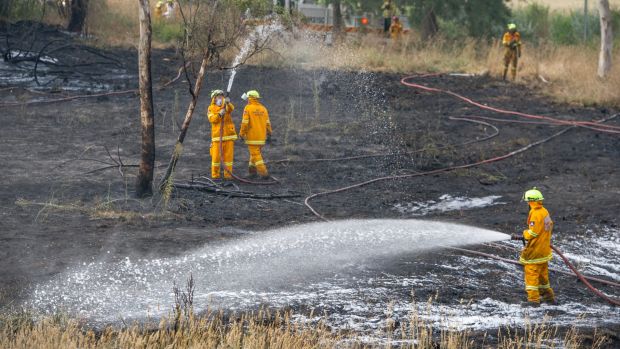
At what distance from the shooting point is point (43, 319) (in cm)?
767

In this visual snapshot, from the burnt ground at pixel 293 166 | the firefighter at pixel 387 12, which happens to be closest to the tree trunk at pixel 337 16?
the firefighter at pixel 387 12

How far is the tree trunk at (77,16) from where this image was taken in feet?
89.4

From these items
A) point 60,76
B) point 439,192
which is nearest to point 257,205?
point 439,192

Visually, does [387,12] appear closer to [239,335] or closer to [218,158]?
[218,158]

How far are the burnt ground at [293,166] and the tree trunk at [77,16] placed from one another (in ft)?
15.5

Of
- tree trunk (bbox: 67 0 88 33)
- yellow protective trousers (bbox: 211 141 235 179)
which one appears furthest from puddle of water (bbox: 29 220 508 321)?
tree trunk (bbox: 67 0 88 33)

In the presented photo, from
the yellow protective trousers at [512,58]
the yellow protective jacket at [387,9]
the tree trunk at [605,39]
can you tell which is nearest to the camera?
the tree trunk at [605,39]

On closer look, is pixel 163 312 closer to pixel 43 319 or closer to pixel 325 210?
pixel 43 319

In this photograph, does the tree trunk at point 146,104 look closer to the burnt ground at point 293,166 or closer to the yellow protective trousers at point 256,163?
the burnt ground at point 293,166

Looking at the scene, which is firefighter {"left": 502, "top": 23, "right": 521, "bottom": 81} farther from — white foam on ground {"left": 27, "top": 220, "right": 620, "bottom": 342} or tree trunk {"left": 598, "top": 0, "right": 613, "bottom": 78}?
white foam on ground {"left": 27, "top": 220, "right": 620, "bottom": 342}

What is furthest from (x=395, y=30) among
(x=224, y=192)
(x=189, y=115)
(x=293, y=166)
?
(x=189, y=115)

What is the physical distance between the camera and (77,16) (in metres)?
27.3

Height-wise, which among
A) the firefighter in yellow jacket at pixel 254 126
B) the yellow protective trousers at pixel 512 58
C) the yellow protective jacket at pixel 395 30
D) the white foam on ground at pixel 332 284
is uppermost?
the yellow protective jacket at pixel 395 30

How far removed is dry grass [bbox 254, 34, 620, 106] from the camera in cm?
2341
